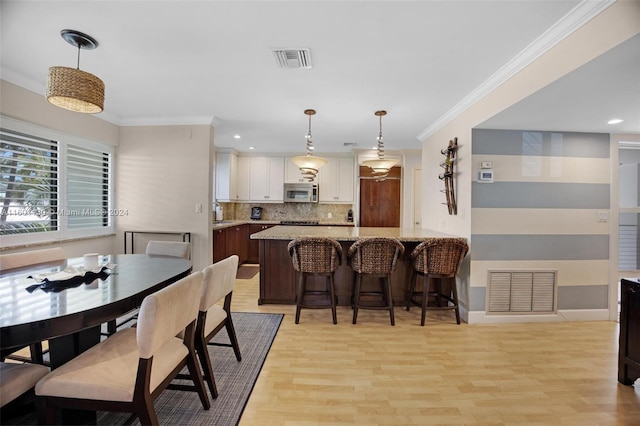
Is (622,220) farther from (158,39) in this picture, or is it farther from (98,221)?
(98,221)

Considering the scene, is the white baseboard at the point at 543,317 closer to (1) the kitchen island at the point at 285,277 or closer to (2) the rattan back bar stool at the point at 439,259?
(2) the rattan back bar stool at the point at 439,259

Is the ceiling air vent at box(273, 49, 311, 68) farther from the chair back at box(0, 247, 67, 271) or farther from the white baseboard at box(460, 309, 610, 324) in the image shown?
the white baseboard at box(460, 309, 610, 324)

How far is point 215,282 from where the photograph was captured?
180 centimetres

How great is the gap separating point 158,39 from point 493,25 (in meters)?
2.38

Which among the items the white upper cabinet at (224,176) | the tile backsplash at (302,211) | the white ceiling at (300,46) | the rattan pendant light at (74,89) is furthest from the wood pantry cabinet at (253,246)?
the rattan pendant light at (74,89)

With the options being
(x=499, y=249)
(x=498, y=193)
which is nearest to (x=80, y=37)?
(x=498, y=193)

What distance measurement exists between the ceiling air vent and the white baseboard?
10.1 feet

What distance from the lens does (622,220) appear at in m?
3.39

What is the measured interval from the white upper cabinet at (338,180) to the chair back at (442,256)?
11.1 ft

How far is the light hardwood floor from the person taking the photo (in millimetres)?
1690

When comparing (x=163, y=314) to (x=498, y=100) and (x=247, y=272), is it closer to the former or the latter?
(x=498, y=100)

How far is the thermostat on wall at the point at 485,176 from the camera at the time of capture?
3.03m

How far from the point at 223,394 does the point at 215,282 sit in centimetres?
75

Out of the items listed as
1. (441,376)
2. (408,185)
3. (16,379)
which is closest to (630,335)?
(441,376)
